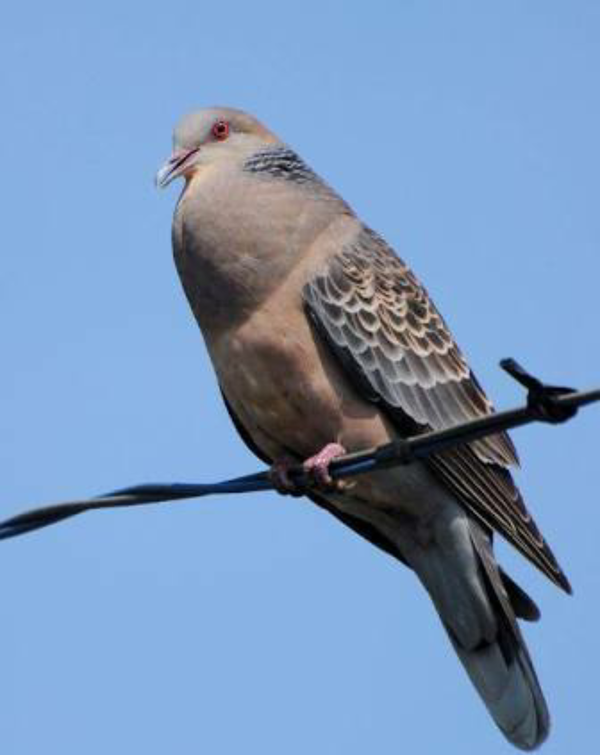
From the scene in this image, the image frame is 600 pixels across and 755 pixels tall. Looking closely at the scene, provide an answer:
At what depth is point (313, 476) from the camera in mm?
5500

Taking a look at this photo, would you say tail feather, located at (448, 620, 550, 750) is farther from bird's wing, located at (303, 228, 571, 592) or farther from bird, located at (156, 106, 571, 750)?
bird's wing, located at (303, 228, 571, 592)

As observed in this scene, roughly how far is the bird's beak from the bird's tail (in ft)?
5.59

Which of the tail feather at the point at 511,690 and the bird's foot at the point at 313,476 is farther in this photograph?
the tail feather at the point at 511,690

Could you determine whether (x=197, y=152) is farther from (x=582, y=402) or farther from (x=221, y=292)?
(x=582, y=402)

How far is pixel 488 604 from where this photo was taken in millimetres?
6090

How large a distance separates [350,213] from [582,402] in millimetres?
2782

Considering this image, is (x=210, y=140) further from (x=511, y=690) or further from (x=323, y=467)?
(x=511, y=690)

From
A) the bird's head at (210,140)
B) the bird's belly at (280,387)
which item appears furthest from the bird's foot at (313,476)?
the bird's head at (210,140)

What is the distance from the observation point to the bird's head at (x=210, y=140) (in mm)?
6402

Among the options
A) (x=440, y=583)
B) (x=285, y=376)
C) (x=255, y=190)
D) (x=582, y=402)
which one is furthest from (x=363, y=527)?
(x=582, y=402)

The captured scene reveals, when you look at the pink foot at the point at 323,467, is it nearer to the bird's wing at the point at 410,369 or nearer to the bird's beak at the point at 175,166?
the bird's wing at the point at 410,369

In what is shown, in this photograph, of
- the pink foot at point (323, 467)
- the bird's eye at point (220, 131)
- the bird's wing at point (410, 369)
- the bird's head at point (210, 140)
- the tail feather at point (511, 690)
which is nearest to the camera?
the pink foot at point (323, 467)

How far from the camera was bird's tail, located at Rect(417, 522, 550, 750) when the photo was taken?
5969 mm

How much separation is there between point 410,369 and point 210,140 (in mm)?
1207
